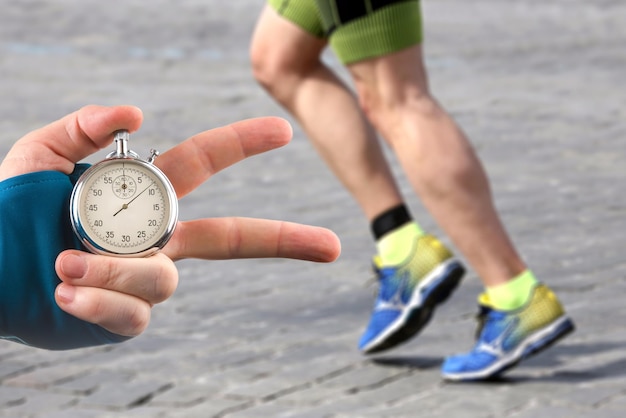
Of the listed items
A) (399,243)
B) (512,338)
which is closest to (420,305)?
(399,243)

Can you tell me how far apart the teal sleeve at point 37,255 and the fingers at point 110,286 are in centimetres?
8

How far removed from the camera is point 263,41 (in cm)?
442

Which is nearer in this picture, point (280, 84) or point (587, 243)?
point (280, 84)

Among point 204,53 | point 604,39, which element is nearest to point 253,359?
point 204,53

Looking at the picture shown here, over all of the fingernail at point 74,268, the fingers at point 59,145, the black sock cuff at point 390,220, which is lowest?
the fingernail at point 74,268

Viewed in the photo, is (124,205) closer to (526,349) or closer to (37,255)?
(37,255)

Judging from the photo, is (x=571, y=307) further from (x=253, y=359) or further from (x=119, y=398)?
(x=119, y=398)

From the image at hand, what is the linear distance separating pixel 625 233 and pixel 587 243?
0.80 feet

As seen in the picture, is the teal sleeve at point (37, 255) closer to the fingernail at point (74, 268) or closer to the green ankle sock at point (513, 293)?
the fingernail at point (74, 268)

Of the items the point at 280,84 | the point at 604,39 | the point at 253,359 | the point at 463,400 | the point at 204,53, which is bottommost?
the point at 463,400

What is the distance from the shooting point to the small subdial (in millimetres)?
1522

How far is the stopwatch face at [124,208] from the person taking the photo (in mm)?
1456

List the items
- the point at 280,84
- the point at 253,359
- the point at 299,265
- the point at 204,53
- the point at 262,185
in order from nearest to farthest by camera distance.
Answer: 1. the point at 253,359
2. the point at 280,84
3. the point at 299,265
4. the point at 262,185
5. the point at 204,53

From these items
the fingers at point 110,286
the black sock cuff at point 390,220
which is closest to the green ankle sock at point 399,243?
the black sock cuff at point 390,220
